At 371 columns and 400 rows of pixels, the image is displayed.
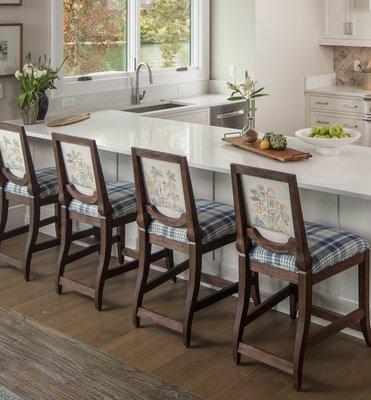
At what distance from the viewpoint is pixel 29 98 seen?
15.7 ft

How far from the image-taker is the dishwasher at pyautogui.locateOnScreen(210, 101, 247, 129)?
20.1 feet

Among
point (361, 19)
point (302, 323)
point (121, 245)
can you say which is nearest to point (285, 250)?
point (302, 323)

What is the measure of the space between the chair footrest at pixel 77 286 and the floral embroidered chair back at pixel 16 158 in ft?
1.88

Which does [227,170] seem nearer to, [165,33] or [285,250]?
[285,250]

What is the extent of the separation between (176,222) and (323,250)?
742mm

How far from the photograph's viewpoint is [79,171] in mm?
3850

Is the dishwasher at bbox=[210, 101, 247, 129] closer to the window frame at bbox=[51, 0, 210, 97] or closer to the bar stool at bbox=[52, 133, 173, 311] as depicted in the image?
the window frame at bbox=[51, 0, 210, 97]

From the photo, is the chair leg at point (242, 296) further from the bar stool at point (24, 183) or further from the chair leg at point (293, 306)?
the bar stool at point (24, 183)

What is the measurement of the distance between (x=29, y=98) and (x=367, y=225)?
2.52 meters

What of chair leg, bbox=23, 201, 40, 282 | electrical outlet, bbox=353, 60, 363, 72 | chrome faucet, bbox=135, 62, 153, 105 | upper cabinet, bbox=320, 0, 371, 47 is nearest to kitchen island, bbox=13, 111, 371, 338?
chair leg, bbox=23, 201, 40, 282

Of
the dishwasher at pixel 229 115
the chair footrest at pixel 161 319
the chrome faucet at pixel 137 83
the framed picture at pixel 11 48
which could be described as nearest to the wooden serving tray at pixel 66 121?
the framed picture at pixel 11 48

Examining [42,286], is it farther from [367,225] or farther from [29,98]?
[367,225]

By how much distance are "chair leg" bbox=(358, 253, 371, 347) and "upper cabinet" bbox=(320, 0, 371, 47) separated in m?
3.91

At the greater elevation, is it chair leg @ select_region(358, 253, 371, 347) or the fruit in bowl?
the fruit in bowl
